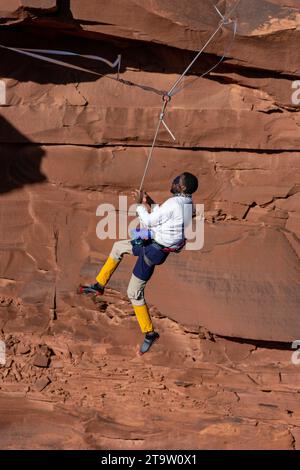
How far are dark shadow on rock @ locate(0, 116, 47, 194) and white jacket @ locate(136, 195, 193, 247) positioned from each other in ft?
6.28

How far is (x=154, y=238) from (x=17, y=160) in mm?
2201

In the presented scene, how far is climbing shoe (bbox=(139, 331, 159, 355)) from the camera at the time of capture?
616 cm

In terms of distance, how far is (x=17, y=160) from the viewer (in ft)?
22.2

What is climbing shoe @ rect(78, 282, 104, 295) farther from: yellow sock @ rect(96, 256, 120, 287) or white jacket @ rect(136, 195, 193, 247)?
white jacket @ rect(136, 195, 193, 247)

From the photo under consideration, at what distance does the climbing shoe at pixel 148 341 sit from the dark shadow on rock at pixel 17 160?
2147 mm

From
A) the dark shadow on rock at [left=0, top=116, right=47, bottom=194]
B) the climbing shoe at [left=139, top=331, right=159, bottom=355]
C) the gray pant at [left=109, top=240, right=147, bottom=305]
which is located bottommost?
the climbing shoe at [left=139, top=331, right=159, bottom=355]

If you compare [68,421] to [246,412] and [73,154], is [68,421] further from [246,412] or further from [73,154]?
[73,154]

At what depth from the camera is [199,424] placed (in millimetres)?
6270

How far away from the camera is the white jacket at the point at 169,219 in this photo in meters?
5.21

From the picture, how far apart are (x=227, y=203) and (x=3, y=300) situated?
277 centimetres

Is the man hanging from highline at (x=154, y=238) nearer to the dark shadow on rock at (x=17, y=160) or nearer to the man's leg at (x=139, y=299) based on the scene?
the man's leg at (x=139, y=299)

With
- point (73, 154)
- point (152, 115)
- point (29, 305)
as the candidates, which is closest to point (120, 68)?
point (152, 115)

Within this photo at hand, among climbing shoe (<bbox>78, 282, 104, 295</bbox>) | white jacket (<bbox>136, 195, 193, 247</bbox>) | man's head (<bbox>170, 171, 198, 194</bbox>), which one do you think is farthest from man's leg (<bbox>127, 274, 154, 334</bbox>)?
man's head (<bbox>170, 171, 198, 194</bbox>)

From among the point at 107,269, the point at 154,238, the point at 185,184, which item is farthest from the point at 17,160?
the point at 185,184
